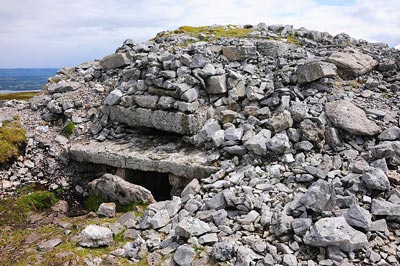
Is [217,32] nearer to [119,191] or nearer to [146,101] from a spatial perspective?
[146,101]

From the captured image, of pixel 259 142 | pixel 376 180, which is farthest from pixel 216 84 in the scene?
pixel 376 180

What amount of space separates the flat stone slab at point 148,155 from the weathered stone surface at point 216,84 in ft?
8.70

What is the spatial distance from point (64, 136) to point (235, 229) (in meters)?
11.1

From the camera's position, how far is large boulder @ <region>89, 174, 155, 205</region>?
12.8 m

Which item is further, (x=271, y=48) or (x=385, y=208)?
(x=271, y=48)

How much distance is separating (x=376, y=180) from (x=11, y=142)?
14770mm

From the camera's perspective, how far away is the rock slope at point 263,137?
8.58 m

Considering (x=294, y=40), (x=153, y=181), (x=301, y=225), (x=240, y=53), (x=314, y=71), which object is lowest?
(x=153, y=181)

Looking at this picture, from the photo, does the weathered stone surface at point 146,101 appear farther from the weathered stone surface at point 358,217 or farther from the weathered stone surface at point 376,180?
the weathered stone surface at point 358,217

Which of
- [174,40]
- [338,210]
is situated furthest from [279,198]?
[174,40]

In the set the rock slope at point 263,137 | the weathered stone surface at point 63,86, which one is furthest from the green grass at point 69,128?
the weathered stone surface at point 63,86

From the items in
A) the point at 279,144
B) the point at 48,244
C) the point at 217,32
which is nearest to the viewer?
the point at 48,244

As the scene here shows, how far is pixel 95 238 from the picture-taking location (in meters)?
9.76

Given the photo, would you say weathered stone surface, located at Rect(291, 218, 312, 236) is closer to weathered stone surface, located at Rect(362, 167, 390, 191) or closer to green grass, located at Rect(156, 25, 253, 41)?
weathered stone surface, located at Rect(362, 167, 390, 191)
